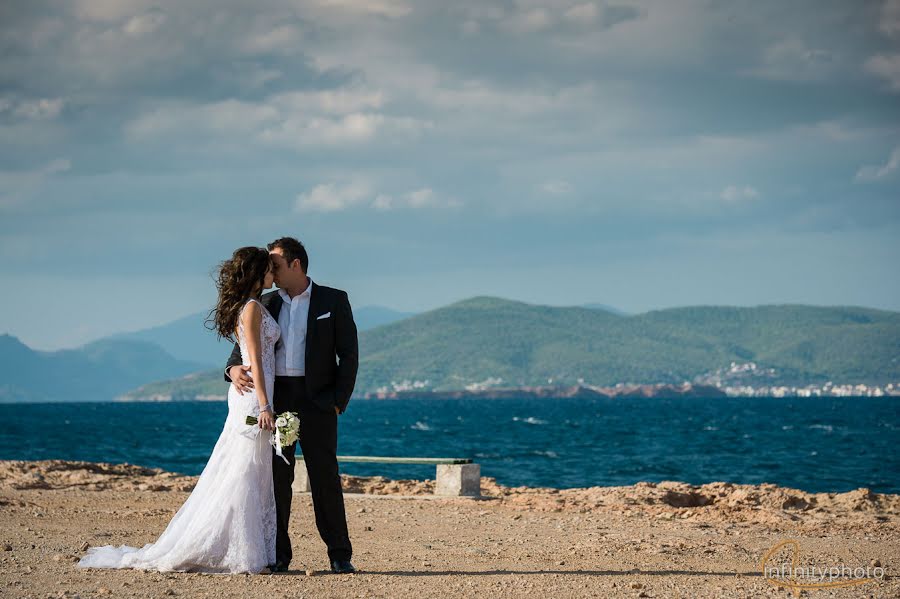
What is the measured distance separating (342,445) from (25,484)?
1510 inches

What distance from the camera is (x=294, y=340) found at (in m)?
8.09

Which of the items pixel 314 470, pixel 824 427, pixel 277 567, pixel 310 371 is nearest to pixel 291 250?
pixel 310 371

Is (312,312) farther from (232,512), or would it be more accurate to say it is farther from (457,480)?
(457,480)

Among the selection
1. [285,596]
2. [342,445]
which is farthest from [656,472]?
[285,596]

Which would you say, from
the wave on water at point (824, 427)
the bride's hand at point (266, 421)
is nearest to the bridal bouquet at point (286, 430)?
the bride's hand at point (266, 421)

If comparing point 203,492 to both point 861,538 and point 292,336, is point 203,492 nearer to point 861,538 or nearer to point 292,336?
point 292,336

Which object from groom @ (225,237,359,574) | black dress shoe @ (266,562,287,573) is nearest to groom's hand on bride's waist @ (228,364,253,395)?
groom @ (225,237,359,574)

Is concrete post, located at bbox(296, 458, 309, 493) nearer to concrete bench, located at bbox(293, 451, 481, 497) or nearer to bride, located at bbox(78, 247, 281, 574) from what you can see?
concrete bench, located at bbox(293, 451, 481, 497)

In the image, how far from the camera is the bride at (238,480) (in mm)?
7859

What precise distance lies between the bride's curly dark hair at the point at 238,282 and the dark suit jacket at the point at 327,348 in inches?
7.5

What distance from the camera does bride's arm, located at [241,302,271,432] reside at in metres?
7.81

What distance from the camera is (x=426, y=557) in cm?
949

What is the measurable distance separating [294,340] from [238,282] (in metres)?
0.58

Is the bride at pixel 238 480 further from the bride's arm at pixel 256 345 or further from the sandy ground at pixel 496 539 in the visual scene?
the sandy ground at pixel 496 539
